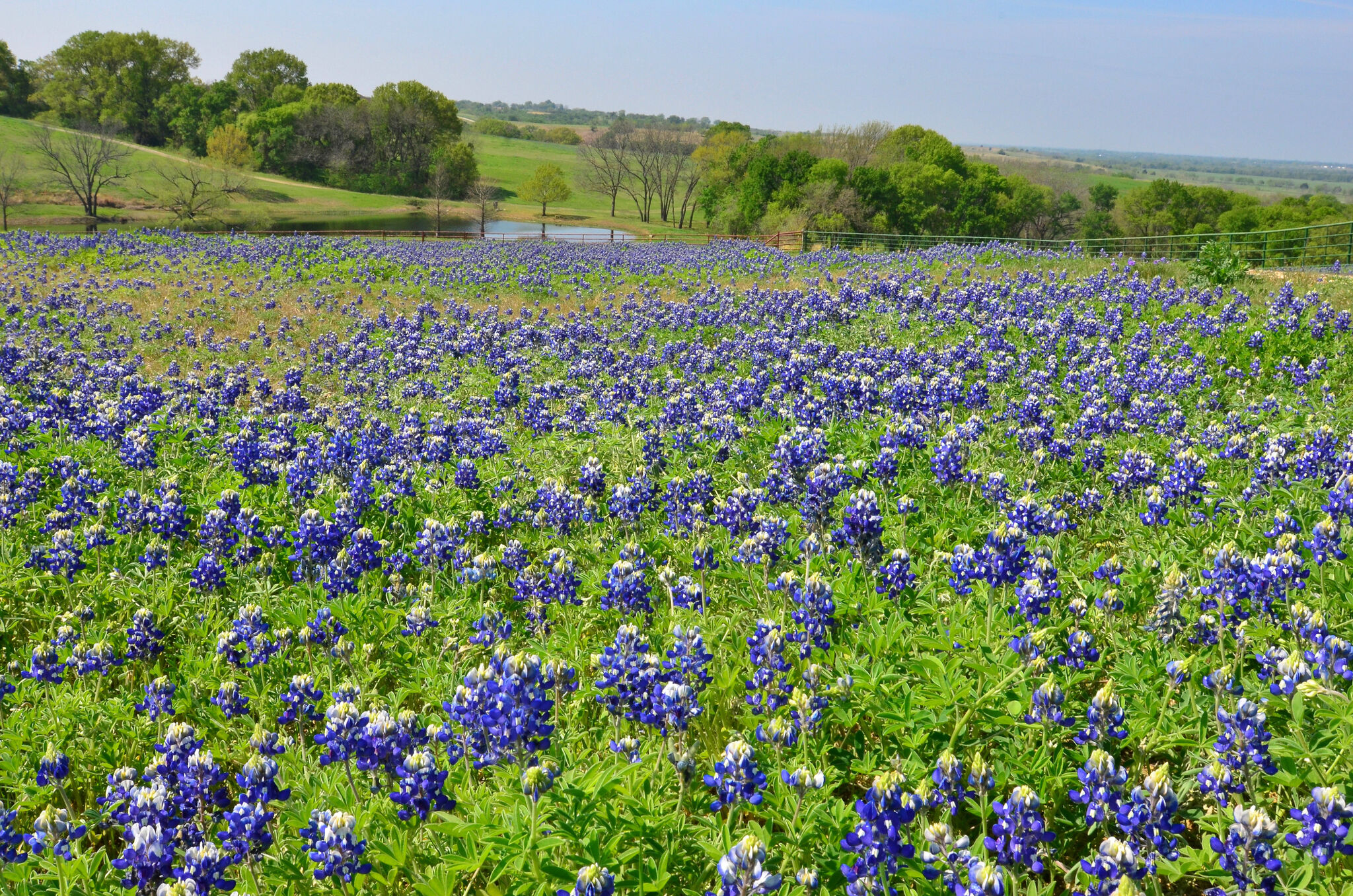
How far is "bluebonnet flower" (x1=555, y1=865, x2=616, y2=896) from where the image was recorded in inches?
86.1

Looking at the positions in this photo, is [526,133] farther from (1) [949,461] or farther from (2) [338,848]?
(2) [338,848]

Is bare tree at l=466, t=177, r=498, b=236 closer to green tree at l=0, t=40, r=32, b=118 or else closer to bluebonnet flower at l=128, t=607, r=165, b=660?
green tree at l=0, t=40, r=32, b=118

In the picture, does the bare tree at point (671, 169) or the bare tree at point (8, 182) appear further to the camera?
the bare tree at point (671, 169)

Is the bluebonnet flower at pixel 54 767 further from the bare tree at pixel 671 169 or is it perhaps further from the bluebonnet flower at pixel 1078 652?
the bare tree at pixel 671 169

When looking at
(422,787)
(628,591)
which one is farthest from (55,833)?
(628,591)

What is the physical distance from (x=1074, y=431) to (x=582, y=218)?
87.4 meters

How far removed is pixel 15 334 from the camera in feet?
43.5

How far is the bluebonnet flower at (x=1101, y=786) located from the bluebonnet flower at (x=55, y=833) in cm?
340

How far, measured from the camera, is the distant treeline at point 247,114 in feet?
300

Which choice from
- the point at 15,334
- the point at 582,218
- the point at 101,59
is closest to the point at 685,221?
the point at 582,218

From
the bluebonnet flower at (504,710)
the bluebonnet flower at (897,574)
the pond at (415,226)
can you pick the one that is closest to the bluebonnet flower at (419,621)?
the bluebonnet flower at (504,710)

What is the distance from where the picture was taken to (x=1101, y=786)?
8.19 feet

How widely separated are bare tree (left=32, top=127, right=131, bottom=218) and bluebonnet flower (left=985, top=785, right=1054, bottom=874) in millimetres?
64139

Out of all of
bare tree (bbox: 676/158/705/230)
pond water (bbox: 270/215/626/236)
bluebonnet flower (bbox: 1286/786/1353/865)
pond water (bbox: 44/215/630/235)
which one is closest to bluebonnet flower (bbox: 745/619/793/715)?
bluebonnet flower (bbox: 1286/786/1353/865)
